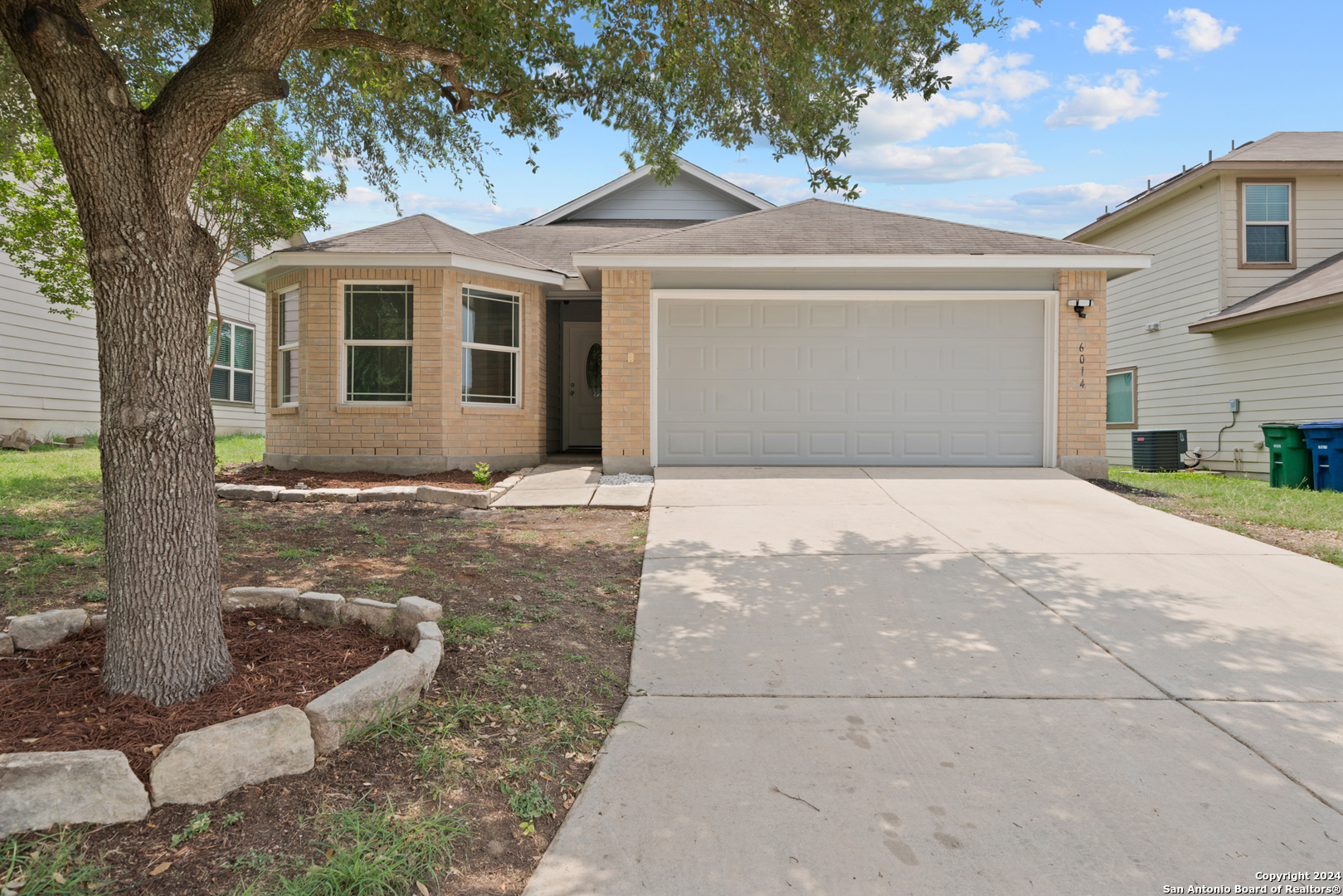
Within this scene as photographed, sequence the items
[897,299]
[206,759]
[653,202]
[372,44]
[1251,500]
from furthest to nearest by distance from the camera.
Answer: [653,202]
[897,299]
[1251,500]
[372,44]
[206,759]

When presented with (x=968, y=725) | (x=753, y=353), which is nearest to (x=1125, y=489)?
(x=753, y=353)

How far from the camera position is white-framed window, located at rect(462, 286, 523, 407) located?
33.4 feet

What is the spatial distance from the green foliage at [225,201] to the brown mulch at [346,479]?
2.88 metres

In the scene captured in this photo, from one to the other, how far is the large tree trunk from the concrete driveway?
5.55ft

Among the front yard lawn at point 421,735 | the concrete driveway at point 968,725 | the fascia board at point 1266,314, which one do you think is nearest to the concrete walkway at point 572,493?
the front yard lawn at point 421,735

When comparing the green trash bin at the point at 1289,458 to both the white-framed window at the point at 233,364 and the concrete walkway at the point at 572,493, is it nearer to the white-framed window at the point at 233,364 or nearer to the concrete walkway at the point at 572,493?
the concrete walkway at the point at 572,493

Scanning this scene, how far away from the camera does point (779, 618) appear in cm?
429

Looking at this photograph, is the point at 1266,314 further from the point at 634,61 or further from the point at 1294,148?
the point at 634,61

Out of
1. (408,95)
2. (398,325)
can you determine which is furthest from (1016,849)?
(398,325)

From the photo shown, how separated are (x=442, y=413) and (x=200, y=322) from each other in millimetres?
7049

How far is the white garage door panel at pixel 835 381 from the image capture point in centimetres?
988

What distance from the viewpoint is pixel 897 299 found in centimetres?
984

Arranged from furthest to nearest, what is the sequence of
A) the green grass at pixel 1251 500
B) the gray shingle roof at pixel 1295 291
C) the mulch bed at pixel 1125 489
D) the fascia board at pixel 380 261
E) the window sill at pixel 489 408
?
the gray shingle roof at pixel 1295 291
the window sill at pixel 489 408
the fascia board at pixel 380 261
the mulch bed at pixel 1125 489
the green grass at pixel 1251 500

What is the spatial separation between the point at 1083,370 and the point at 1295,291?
4.55 metres
